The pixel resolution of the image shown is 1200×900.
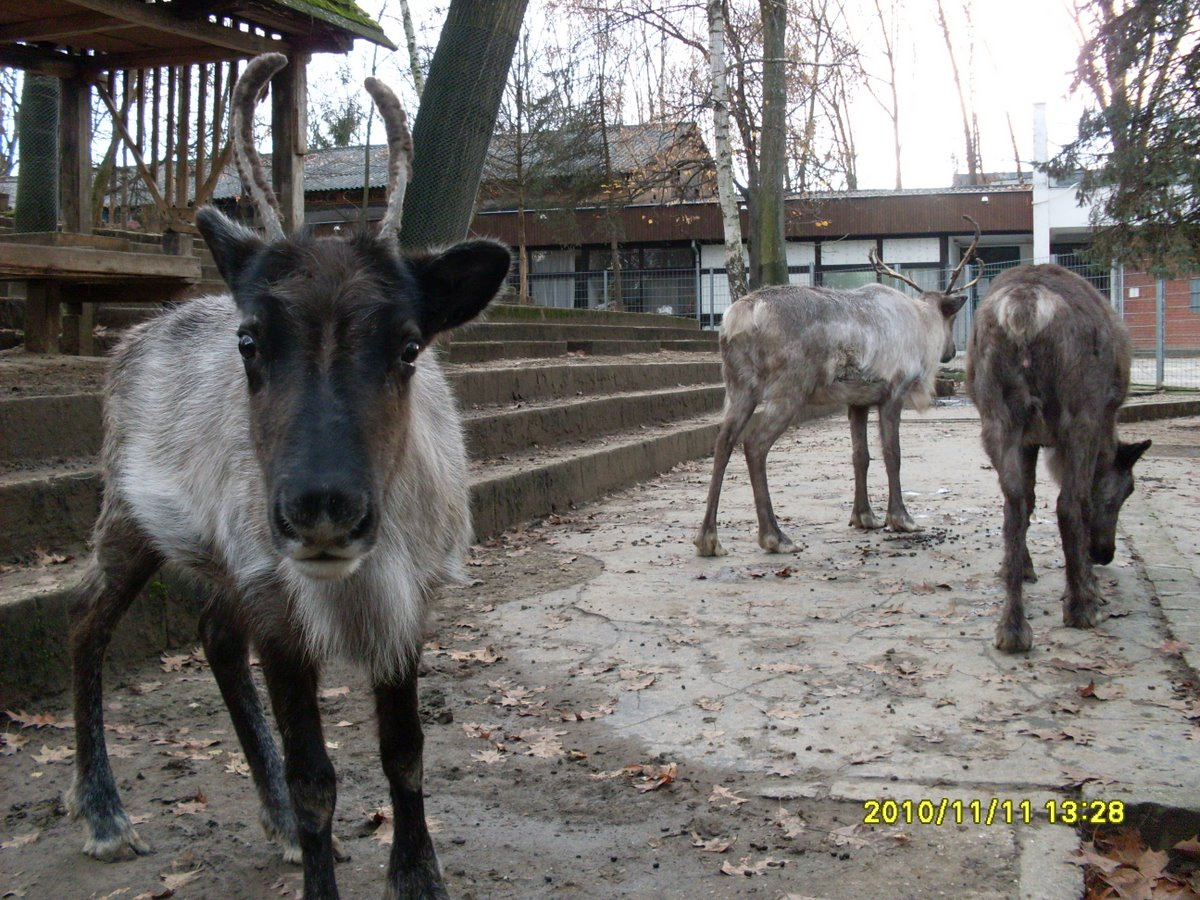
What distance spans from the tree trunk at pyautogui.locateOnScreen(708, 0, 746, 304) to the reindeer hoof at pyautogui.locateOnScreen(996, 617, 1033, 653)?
12.8m

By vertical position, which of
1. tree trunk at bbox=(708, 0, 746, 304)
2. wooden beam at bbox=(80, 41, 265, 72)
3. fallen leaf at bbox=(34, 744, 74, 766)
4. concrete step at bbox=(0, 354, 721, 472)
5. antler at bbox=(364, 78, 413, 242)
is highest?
tree trunk at bbox=(708, 0, 746, 304)

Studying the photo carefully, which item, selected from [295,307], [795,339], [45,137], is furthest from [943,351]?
[45,137]

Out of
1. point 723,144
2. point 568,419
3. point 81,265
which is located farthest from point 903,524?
point 723,144

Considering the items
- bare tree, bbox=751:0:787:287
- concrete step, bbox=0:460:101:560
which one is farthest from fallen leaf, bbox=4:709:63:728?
bare tree, bbox=751:0:787:287

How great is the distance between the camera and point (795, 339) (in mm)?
7160

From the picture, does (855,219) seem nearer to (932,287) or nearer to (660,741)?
(932,287)

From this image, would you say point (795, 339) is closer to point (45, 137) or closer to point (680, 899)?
point (680, 899)

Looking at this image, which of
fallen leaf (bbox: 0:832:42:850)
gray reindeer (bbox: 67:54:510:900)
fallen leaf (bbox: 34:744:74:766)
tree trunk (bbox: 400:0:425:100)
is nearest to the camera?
gray reindeer (bbox: 67:54:510:900)

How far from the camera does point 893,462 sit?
732 centimetres

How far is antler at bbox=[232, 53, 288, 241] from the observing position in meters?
3.05

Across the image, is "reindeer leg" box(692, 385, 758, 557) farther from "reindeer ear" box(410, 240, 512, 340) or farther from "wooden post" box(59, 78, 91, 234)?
"wooden post" box(59, 78, 91, 234)

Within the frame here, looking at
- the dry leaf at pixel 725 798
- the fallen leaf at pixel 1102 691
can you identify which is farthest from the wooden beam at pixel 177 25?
the fallen leaf at pixel 1102 691

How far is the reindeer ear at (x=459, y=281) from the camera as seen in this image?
9.35 feet

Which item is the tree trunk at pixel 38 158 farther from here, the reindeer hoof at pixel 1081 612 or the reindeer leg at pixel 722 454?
the reindeer hoof at pixel 1081 612
